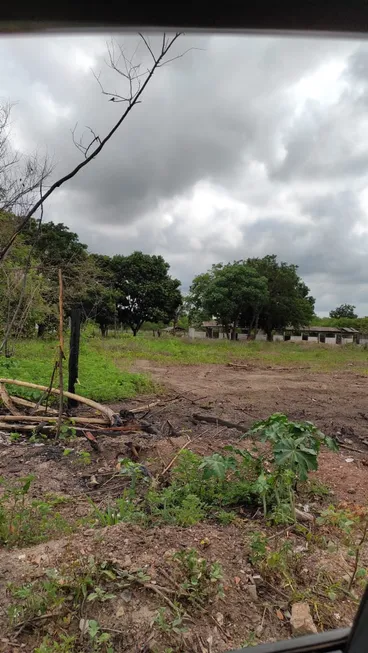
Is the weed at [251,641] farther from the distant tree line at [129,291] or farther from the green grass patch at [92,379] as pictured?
the green grass patch at [92,379]

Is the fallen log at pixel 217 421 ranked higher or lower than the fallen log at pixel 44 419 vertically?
lower

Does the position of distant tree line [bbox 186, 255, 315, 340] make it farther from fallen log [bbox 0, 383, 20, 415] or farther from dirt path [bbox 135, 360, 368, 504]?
fallen log [bbox 0, 383, 20, 415]

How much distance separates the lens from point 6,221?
2.68m

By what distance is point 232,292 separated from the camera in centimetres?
2080

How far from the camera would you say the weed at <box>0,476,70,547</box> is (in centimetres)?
189

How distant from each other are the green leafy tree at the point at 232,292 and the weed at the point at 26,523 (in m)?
18.2

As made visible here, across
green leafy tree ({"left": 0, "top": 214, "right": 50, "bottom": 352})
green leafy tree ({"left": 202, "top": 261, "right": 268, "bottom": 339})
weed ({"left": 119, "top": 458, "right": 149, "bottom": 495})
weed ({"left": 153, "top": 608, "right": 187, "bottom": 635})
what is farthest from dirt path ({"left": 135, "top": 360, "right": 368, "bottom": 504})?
green leafy tree ({"left": 202, "top": 261, "right": 268, "bottom": 339})

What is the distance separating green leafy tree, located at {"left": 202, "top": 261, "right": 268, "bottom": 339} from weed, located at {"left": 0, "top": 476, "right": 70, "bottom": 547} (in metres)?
18.2

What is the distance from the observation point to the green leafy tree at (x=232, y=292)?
2041 centimetres

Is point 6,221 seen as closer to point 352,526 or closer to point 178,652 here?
point 178,652

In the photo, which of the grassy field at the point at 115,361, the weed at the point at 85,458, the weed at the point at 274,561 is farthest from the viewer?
the grassy field at the point at 115,361

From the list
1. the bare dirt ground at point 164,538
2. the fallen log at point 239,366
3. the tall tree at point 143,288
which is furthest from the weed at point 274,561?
the fallen log at point 239,366

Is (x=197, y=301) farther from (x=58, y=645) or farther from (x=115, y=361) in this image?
(x=58, y=645)

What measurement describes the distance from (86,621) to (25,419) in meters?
3.20
